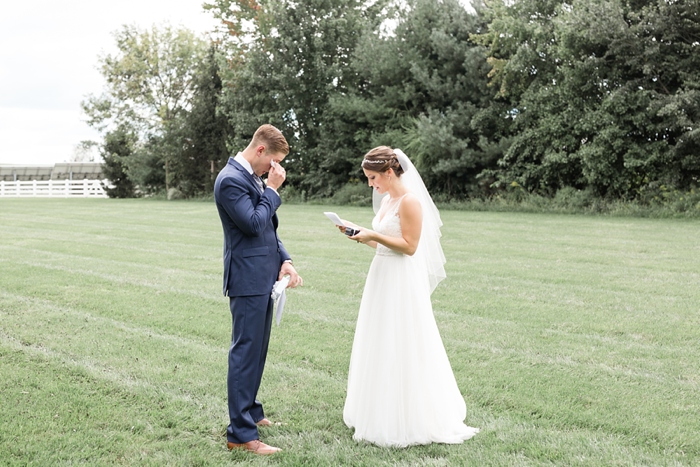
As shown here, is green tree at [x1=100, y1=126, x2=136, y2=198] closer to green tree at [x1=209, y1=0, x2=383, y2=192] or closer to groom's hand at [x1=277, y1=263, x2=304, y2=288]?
green tree at [x1=209, y1=0, x2=383, y2=192]

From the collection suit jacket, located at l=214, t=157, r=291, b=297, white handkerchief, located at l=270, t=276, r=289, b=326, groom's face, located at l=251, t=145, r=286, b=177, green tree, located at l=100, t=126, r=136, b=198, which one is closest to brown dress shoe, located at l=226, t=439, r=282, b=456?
white handkerchief, located at l=270, t=276, r=289, b=326

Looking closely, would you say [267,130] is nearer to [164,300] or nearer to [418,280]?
[418,280]

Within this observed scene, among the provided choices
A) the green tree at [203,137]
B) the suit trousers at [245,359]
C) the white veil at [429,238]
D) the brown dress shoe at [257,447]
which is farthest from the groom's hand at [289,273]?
the green tree at [203,137]

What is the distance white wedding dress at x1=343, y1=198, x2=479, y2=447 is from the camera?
457 cm

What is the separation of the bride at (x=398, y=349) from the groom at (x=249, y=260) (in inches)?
26.4

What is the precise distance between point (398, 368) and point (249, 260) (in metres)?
1.32

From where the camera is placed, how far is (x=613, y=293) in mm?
9516

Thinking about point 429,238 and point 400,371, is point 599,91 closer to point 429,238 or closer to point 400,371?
point 429,238

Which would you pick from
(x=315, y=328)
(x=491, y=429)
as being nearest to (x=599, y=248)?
(x=315, y=328)

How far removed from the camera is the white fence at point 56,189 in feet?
163

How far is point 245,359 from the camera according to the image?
4.35 meters

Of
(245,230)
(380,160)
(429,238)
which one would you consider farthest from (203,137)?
(245,230)

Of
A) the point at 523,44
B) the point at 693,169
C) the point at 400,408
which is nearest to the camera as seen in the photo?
the point at 400,408

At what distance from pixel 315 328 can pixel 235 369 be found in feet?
11.0
